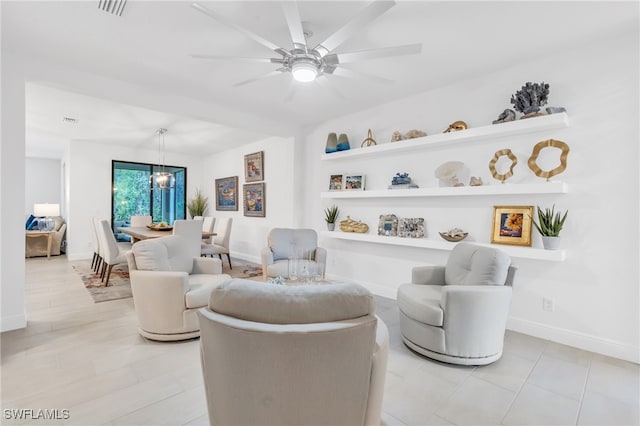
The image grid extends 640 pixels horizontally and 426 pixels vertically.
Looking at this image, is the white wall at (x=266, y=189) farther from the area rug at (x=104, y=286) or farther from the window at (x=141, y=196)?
the area rug at (x=104, y=286)

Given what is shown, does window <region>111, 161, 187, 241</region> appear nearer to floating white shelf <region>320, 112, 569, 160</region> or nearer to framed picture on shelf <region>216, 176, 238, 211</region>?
framed picture on shelf <region>216, 176, 238, 211</region>

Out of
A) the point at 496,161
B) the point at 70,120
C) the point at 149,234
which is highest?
the point at 70,120

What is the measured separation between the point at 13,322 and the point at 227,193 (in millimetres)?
4811

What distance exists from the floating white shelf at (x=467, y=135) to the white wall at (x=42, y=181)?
8387mm

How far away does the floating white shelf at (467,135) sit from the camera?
106 inches

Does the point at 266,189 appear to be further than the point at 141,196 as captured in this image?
No

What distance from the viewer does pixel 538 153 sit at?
2865 mm

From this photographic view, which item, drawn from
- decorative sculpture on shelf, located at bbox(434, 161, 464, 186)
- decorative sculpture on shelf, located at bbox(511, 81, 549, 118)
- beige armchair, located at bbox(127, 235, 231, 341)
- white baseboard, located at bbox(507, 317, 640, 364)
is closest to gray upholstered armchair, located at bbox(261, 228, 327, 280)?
beige armchair, located at bbox(127, 235, 231, 341)

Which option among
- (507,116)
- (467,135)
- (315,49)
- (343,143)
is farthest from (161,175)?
(507,116)

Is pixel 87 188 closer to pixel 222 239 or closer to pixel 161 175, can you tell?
pixel 161 175

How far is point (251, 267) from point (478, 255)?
4210 millimetres

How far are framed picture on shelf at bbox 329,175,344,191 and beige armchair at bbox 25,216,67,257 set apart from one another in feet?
20.6

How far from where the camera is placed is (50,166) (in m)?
8.21

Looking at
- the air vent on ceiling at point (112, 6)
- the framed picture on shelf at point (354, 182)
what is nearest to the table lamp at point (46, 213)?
the air vent on ceiling at point (112, 6)
